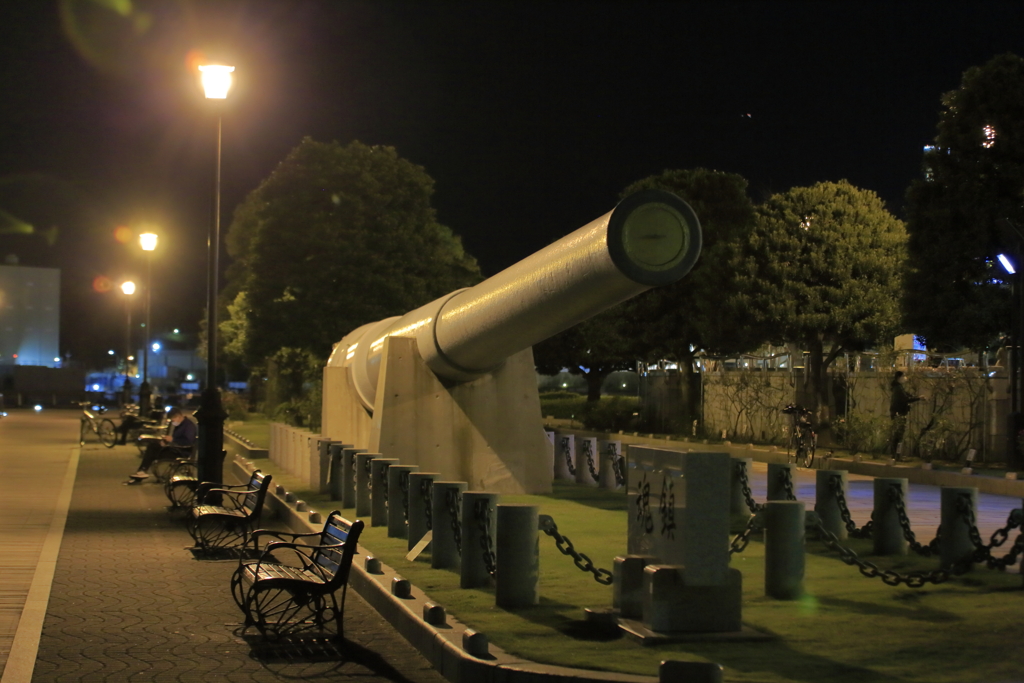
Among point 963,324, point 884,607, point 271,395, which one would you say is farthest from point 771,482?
point 271,395

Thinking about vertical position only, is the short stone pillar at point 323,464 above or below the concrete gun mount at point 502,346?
below

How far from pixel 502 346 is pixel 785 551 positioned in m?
5.23

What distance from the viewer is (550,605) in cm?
860

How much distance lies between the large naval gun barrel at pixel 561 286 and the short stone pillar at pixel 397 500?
1896 mm

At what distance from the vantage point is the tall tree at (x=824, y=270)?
1172 inches

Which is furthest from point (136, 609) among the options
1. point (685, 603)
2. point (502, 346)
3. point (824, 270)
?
point (824, 270)

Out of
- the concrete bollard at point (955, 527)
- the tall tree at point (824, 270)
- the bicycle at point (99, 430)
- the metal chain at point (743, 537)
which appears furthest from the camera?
the bicycle at point (99, 430)

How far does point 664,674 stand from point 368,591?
14.5 feet

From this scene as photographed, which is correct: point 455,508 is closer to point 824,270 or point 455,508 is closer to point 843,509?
point 843,509

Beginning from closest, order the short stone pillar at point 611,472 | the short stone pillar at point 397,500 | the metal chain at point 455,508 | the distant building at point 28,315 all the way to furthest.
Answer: the metal chain at point 455,508, the short stone pillar at point 397,500, the short stone pillar at point 611,472, the distant building at point 28,315

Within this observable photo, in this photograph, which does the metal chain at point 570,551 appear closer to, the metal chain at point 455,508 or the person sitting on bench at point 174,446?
the metal chain at point 455,508

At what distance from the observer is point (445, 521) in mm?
10289

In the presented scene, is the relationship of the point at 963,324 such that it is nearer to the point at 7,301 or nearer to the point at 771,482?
the point at 771,482

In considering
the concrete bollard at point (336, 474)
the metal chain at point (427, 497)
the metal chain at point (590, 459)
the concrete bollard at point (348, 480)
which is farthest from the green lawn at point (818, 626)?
the metal chain at point (590, 459)
